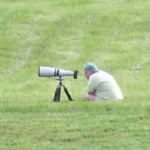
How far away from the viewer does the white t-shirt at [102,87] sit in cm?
1405

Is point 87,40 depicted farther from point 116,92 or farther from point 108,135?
point 108,135

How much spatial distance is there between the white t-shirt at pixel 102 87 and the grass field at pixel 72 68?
14.5 inches

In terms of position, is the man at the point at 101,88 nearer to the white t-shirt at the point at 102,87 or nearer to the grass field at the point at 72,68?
the white t-shirt at the point at 102,87

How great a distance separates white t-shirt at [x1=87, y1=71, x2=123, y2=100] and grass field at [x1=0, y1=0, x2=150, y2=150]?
37 cm

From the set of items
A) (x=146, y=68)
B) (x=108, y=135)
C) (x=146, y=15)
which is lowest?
(x=108, y=135)

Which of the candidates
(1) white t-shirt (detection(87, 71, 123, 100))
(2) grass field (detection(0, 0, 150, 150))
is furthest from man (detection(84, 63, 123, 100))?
(2) grass field (detection(0, 0, 150, 150))

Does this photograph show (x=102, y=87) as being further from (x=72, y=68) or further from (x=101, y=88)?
(x=72, y=68)

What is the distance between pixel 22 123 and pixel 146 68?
10.5 meters

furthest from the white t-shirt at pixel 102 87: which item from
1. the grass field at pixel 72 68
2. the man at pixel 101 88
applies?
the grass field at pixel 72 68

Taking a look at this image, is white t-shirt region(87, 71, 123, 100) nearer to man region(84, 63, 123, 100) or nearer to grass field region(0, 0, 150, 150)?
man region(84, 63, 123, 100)

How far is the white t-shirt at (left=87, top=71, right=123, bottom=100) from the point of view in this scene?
553 inches

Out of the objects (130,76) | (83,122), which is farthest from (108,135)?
(130,76)

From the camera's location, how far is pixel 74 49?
23.3 metres

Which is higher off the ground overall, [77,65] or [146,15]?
[146,15]
